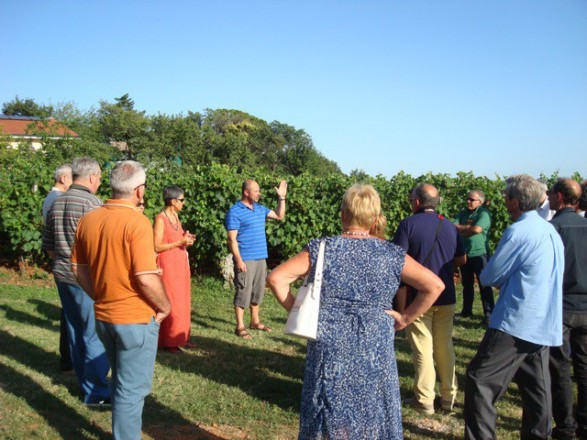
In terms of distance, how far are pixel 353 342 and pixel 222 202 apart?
8430mm

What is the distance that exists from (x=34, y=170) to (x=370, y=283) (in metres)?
10.2

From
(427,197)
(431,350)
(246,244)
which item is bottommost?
(431,350)

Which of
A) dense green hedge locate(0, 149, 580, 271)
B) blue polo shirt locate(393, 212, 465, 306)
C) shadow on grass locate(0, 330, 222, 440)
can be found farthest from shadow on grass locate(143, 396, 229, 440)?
dense green hedge locate(0, 149, 580, 271)

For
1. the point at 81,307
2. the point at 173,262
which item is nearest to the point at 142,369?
the point at 81,307

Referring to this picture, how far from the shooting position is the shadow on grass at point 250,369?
210 inches

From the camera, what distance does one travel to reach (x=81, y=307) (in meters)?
4.84

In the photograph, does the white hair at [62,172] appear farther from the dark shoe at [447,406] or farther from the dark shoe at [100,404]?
the dark shoe at [447,406]

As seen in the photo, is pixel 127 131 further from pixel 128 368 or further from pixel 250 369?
pixel 128 368

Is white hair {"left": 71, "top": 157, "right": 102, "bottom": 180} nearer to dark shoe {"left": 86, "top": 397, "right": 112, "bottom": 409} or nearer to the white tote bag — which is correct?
dark shoe {"left": 86, "top": 397, "right": 112, "bottom": 409}

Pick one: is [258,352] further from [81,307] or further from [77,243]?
[77,243]

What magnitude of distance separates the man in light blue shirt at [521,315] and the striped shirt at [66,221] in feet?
11.2

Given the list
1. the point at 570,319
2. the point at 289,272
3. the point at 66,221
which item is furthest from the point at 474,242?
the point at 289,272

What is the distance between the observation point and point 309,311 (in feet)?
9.37

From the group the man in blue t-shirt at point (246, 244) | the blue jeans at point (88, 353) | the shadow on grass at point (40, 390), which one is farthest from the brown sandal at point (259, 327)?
the blue jeans at point (88, 353)
